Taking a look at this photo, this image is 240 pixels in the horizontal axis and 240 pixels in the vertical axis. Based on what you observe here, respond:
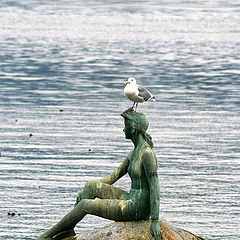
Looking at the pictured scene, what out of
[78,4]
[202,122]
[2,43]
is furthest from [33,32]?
[202,122]

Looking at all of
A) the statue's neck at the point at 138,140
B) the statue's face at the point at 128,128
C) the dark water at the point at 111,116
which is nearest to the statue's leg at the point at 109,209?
the statue's neck at the point at 138,140

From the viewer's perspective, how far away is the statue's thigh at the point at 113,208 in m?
12.2

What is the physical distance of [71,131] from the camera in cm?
2494

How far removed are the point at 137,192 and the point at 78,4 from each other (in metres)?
71.5

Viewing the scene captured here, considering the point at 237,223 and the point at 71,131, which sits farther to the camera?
the point at 71,131

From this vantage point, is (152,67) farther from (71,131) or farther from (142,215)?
(142,215)

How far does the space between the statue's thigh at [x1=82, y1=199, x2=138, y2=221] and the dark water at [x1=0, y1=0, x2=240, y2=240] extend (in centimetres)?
349

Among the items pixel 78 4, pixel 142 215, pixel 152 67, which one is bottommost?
pixel 78 4

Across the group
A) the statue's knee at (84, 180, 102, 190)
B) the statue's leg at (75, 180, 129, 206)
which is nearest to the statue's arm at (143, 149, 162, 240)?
the statue's leg at (75, 180, 129, 206)

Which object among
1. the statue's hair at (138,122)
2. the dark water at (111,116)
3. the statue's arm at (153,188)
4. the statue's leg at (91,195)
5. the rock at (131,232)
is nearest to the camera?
the statue's arm at (153,188)

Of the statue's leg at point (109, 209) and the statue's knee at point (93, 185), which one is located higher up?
the statue's knee at point (93, 185)

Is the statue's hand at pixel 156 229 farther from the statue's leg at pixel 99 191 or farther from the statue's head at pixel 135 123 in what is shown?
the statue's head at pixel 135 123

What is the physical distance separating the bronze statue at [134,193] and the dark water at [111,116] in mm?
3431

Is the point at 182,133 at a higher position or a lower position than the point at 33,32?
higher
